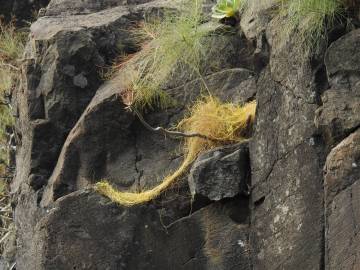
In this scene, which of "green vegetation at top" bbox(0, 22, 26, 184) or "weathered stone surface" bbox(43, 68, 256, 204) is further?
"green vegetation at top" bbox(0, 22, 26, 184)

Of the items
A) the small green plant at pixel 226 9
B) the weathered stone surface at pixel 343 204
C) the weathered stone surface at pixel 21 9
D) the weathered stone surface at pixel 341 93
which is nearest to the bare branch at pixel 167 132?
the small green plant at pixel 226 9

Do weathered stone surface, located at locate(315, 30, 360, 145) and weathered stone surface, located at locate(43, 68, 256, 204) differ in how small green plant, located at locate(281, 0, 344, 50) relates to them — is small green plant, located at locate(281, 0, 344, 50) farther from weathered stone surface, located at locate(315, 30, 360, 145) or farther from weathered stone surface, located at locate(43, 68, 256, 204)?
weathered stone surface, located at locate(43, 68, 256, 204)

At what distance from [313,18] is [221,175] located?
4.32 ft

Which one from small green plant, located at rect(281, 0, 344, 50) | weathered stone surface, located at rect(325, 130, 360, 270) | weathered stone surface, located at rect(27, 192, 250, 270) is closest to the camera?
weathered stone surface, located at rect(325, 130, 360, 270)

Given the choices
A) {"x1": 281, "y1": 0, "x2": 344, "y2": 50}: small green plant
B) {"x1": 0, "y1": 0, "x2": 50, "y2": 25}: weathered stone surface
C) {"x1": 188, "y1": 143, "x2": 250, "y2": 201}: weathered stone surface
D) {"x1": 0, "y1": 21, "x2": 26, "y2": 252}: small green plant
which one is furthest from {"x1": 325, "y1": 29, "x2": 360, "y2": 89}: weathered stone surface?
{"x1": 0, "y1": 0, "x2": 50, "y2": 25}: weathered stone surface

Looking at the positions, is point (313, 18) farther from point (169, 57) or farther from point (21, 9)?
point (21, 9)

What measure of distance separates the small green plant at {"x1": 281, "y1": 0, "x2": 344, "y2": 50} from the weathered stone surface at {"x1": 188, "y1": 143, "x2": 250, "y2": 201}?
988mm

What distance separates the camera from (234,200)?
27.6 feet

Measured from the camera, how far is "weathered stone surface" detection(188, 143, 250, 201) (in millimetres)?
8375

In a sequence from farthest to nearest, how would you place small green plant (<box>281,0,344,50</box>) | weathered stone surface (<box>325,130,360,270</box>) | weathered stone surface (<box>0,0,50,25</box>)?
weathered stone surface (<box>0,0,50,25</box>), small green plant (<box>281,0,344,50</box>), weathered stone surface (<box>325,130,360,270</box>)

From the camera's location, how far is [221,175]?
8.38 m

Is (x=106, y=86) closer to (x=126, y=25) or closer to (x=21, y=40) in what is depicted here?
(x=126, y=25)

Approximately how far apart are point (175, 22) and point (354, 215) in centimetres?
293

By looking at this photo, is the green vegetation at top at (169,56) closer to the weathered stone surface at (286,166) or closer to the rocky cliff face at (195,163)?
the rocky cliff face at (195,163)
